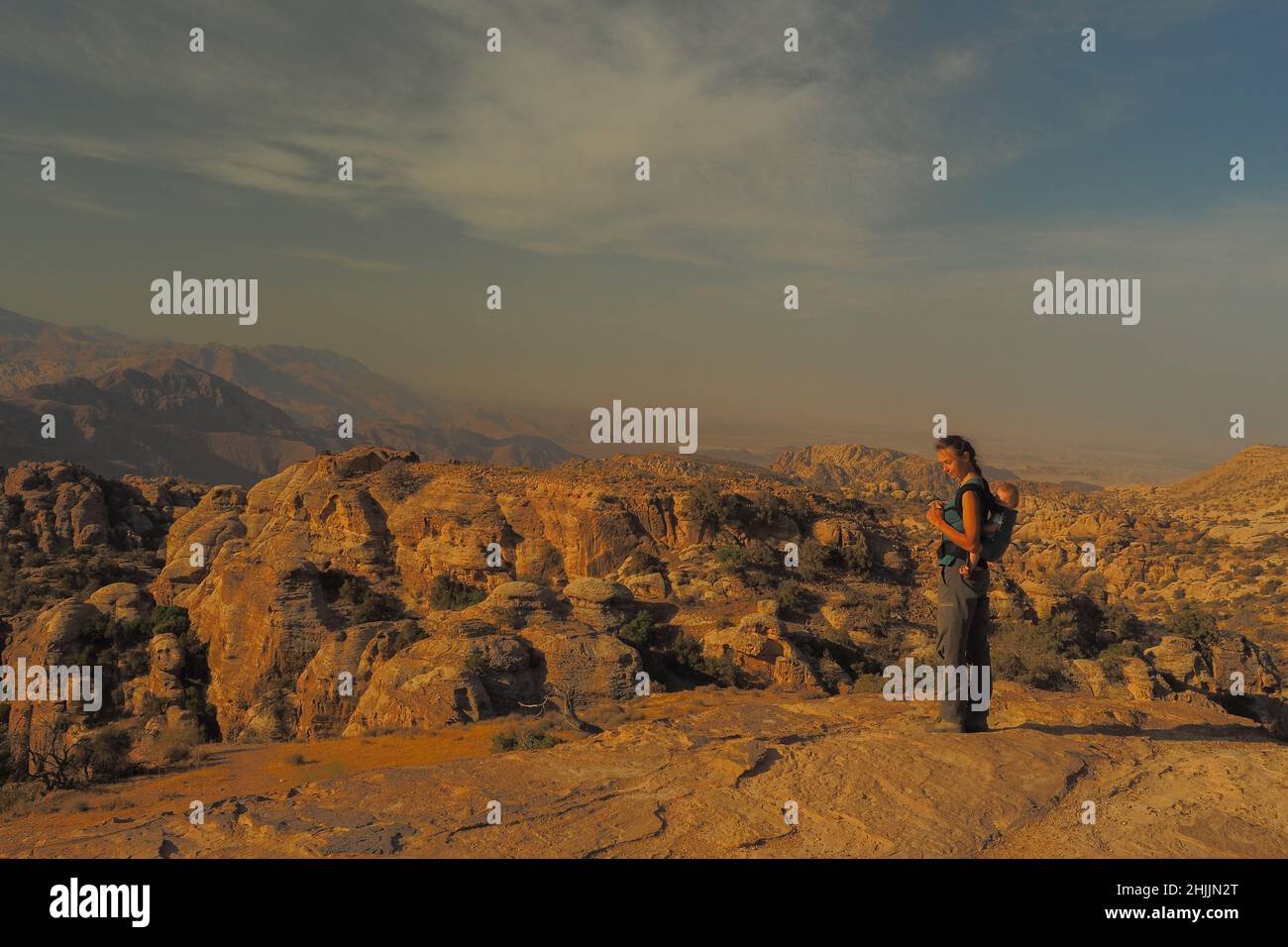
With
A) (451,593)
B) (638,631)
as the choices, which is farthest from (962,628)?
(451,593)

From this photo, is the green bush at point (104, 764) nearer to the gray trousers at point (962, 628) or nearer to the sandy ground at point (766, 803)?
the sandy ground at point (766, 803)

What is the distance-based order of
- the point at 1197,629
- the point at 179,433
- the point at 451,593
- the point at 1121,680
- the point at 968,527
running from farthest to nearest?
the point at 179,433, the point at 451,593, the point at 1197,629, the point at 1121,680, the point at 968,527

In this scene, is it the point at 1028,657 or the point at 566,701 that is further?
the point at 1028,657

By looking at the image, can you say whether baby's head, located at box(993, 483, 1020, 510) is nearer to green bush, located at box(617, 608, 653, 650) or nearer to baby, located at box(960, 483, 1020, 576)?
baby, located at box(960, 483, 1020, 576)

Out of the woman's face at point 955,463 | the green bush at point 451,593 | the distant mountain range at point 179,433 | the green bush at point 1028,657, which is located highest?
the distant mountain range at point 179,433

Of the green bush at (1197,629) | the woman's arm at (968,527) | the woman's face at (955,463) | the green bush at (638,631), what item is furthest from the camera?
the green bush at (1197,629)

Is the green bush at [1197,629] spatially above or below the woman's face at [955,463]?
below

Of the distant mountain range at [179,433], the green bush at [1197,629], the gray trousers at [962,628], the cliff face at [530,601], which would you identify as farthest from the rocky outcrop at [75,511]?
the distant mountain range at [179,433]

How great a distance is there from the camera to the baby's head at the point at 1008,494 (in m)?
6.52

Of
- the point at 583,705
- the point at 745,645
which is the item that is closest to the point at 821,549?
the point at 745,645

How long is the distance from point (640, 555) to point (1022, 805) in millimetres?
20671

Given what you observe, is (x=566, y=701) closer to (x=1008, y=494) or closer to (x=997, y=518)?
(x=997, y=518)

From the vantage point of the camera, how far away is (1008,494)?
21.5ft

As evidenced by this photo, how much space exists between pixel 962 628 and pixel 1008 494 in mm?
1224
